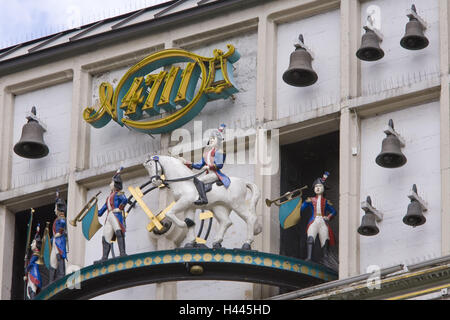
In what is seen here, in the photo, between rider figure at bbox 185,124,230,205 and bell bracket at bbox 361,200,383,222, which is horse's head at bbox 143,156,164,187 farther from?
bell bracket at bbox 361,200,383,222

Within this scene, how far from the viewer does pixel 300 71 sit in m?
49.5

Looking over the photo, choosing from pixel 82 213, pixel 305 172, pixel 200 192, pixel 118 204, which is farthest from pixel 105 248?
pixel 305 172

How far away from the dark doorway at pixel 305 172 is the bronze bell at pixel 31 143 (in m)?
6.24

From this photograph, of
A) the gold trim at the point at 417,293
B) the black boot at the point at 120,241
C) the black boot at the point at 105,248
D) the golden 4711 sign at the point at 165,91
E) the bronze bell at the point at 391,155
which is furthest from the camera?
the golden 4711 sign at the point at 165,91

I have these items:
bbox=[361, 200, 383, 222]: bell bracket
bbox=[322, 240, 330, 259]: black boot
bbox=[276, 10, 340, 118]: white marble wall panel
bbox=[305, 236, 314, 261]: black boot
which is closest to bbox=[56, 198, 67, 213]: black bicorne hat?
bbox=[276, 10, 340, 118]: white marble wall panel

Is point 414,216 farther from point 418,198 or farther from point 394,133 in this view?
point 394,133

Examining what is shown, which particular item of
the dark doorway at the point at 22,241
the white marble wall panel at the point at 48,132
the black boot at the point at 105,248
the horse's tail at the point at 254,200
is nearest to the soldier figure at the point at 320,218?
the horse's tail at the point at 254,200

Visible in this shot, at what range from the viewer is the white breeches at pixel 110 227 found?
4900cm

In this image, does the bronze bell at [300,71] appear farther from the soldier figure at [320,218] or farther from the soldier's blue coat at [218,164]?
the soldier's blue coat at [218,164]

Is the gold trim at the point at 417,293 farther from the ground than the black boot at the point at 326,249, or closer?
closer
